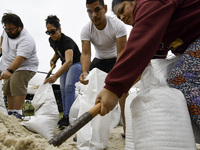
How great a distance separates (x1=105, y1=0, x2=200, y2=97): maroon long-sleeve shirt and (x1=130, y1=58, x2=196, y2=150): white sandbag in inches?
4.9

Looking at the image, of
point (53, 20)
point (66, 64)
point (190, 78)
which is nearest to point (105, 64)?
point (66, 64)

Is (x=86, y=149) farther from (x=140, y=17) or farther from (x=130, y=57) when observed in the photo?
(x=140, y=17)

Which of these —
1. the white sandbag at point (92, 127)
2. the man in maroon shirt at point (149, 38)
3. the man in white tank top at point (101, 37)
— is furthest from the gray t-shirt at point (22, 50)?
the man in maroon shirt at point (149, 38)

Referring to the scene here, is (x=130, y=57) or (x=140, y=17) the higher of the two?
(x=140, y=17)

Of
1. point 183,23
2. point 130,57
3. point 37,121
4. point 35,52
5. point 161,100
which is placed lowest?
point 37,121

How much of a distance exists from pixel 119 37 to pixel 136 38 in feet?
3.58

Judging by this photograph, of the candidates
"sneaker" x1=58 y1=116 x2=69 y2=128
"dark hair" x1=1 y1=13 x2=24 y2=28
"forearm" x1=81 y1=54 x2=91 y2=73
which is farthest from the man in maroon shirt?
"dark hair" x1=1 y1=13 x2=24 y2=28

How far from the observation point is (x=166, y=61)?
1.06m

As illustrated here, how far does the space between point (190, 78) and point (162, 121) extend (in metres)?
0.25

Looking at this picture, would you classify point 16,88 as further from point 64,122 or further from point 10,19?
point 10,19

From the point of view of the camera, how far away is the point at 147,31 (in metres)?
0.83

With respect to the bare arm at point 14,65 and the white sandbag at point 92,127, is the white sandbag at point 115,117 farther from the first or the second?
the bare arm at point 14,65

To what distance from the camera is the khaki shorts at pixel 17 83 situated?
2.52 meters

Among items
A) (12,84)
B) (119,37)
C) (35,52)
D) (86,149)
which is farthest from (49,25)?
(86,149)
